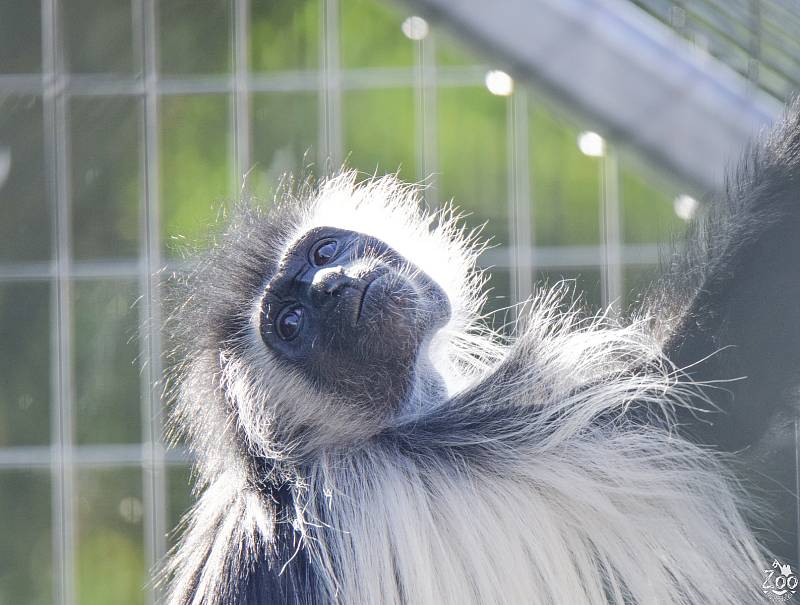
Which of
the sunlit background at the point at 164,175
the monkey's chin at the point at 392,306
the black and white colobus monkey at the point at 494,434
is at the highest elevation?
the sunlit background at the point at 164,175

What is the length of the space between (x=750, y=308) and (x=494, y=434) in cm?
24

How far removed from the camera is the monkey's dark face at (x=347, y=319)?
2.67 ft

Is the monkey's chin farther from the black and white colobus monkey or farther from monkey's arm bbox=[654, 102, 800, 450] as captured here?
monkey's arm bbox=[654, 102, 800, 450]

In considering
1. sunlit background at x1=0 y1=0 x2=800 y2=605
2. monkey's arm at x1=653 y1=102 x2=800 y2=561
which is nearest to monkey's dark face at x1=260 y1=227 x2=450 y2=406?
monkey's arm at x1=653 y1=102 x2=800 y2=561

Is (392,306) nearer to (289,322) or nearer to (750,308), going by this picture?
(289,322)

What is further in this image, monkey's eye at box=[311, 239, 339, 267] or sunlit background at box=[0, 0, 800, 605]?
sunlit background at box=[0, 0, 800, 605]

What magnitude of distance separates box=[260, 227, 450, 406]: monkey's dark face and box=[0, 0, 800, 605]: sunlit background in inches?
21.4

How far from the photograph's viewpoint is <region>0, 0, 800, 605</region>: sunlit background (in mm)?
1422

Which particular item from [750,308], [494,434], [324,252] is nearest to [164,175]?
[324,252]

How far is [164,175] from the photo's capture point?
57.4 inches

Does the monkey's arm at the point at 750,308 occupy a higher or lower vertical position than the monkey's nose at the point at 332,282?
lower

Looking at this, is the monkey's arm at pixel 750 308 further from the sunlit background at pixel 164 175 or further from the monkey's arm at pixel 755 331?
the sunlit background at pixel 164 175

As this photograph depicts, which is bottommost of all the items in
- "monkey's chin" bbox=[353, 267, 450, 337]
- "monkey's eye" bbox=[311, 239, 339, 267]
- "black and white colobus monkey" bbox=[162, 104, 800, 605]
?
"black and white colobus monkey" bbox=[162, 104, 800, 605]

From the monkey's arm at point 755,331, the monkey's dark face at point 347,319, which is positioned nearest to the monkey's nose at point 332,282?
the monkey's dark face at point 347,319
